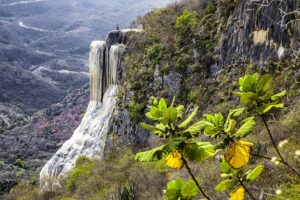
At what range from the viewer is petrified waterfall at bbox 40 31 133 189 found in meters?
16.9

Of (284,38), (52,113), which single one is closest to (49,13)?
(52,113)

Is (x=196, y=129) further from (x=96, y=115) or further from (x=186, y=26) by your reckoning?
(x=96, y=115)

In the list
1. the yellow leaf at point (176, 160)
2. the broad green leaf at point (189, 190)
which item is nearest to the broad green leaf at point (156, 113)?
the yellow leaf at point (176, 160)

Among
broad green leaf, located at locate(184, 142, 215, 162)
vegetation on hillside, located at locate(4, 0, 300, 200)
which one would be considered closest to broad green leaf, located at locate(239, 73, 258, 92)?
broad green leaf, located at locate(184, 142, 215, 162)

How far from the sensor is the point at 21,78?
6744cm

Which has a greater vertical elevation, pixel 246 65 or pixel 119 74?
pixel 246 65

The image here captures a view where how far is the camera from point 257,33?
1165 centimetres

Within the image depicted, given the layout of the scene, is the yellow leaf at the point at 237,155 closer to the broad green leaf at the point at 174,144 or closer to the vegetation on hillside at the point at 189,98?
the broad green leaf at the point at 174,144

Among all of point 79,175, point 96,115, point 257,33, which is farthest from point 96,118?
point 257,33

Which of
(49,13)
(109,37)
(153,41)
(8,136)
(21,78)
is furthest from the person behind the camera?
(49,13)

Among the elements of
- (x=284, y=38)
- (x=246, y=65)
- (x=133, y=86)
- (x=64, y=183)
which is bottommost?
(x=64, y=183)

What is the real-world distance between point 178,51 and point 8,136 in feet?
115

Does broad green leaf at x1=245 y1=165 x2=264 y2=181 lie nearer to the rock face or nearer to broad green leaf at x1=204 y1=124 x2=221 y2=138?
broad green leaf at x1=204 y1=124 x2=221 y2=138

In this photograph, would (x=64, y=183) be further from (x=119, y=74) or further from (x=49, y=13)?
(x=49, y=13)
